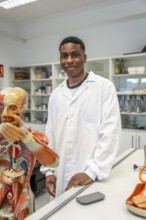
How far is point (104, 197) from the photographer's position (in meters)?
0.99

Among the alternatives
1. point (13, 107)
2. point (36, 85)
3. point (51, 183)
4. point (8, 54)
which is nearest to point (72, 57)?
point (13, 107)

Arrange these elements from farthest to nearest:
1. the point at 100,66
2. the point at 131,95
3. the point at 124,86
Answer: the point at 100,66 → the point at 124,86 → the point at 131,95

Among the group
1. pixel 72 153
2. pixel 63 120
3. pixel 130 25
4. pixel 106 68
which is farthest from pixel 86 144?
pixel 130 25

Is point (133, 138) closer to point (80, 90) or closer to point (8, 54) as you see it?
point (80, 90)

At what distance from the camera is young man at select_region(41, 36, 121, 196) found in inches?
49.2

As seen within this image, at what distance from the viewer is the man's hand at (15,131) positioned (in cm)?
80

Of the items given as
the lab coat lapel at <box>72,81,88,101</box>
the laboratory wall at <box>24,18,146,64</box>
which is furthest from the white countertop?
the laboratory wall at <box>24,18,146,64</box>

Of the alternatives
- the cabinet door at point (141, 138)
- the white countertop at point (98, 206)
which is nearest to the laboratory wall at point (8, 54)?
the cabinet door at point (141, 138)

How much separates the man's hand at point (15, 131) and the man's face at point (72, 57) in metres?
0.63

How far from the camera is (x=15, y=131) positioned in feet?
2.63

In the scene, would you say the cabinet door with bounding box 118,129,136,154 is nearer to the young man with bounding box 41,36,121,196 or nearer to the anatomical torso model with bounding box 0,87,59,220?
the young man with bounding box 41,36,121,196

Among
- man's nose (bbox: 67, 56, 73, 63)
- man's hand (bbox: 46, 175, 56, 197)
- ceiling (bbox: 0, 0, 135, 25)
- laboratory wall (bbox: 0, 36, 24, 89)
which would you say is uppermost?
ceiling (bbox: 0, 0, 135, 25)

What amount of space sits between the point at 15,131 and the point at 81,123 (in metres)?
0.60

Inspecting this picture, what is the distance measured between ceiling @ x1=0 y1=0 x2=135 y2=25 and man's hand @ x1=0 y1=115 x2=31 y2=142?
3.48 metres
